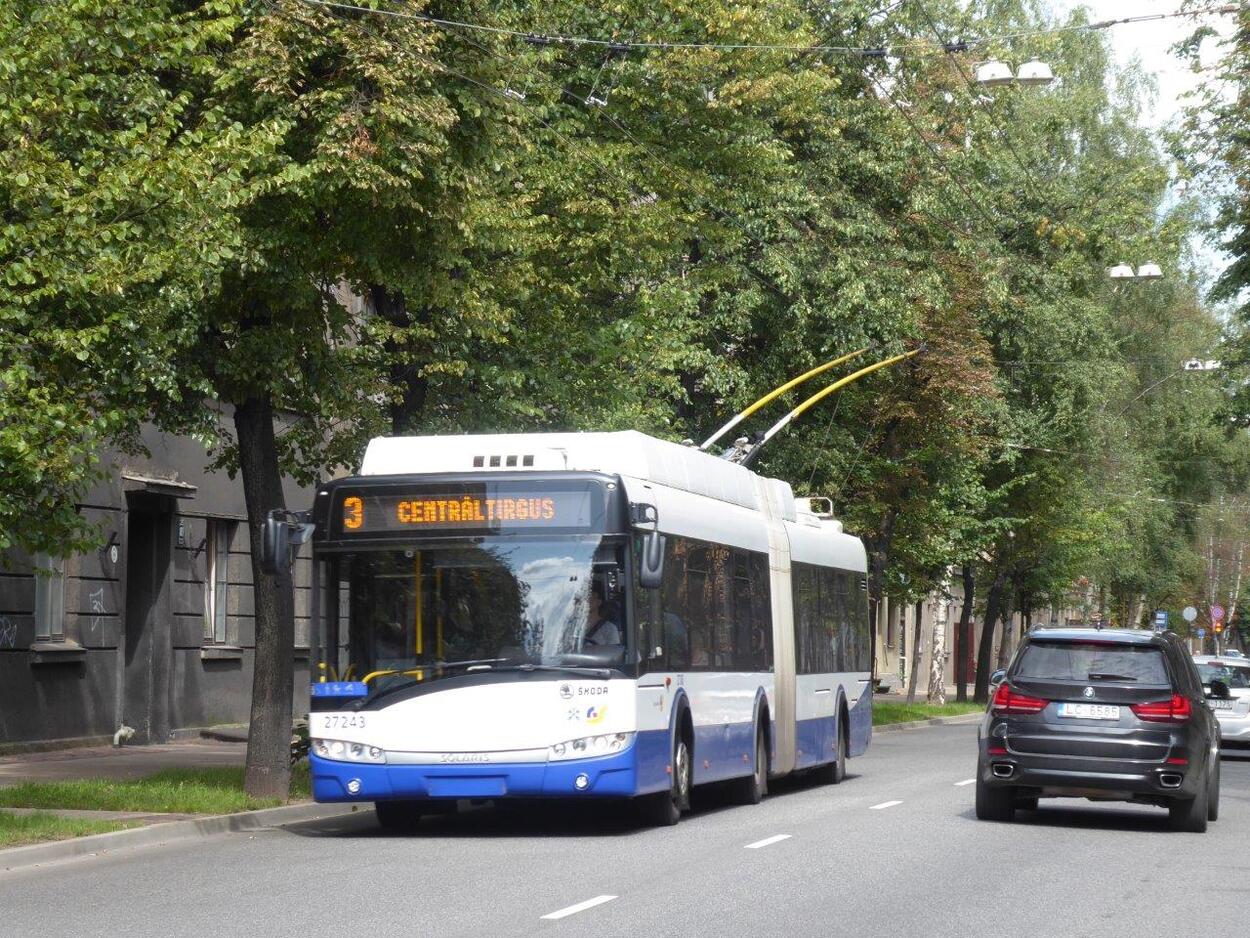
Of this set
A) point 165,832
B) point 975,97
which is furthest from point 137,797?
point 975,97

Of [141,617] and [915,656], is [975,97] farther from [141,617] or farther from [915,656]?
[141,617]

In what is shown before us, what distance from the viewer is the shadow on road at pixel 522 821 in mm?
16656

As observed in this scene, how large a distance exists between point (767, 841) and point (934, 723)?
29.6 meters

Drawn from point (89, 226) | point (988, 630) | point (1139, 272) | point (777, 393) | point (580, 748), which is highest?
point (1139, 272)

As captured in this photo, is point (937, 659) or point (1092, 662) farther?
point (937, 659)

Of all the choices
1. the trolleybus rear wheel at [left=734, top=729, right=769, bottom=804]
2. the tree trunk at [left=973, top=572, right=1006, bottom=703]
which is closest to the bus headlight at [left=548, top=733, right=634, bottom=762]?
the trolleybus rear wheel at [left=734, top=729, right=769, bottom=804]

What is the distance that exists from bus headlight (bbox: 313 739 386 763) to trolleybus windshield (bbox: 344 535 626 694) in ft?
1.49

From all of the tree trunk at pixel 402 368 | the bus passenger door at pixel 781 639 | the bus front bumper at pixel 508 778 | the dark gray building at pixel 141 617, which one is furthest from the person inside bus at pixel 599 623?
the dark gray building at pixel 141 617

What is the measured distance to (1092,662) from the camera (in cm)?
1709

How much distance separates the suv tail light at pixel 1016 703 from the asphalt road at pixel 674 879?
3.14 ft

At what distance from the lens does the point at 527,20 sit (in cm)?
2064

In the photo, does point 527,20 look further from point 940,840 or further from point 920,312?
point 920,312

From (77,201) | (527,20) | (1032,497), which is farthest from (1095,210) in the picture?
(77,201)

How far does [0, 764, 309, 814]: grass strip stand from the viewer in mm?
17203
